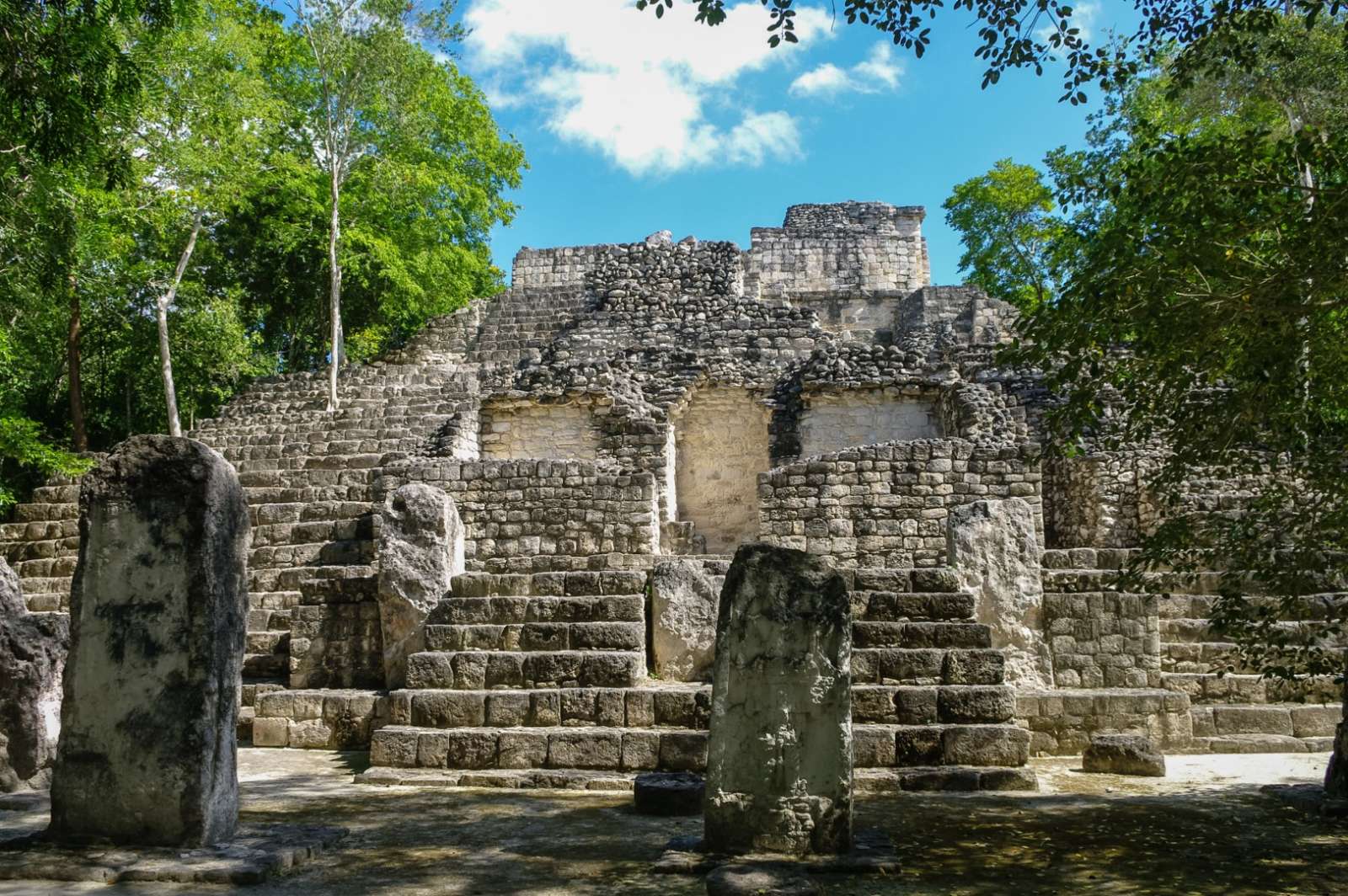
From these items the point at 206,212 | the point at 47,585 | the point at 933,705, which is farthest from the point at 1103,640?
the point at 206,212

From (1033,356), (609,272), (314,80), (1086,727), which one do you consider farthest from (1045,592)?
(314,80)

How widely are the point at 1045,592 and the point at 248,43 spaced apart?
59.1 feet

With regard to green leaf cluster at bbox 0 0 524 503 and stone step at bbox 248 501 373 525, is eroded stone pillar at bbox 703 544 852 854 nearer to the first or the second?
green leaf cluster at bbox 0 0 524 503

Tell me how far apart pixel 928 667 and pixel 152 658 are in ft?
16.2

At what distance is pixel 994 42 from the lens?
5656mm

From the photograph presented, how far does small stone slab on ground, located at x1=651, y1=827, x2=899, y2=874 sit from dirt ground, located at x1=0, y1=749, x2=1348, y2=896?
91 mm

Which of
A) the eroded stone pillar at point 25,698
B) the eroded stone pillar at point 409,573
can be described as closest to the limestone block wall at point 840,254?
the eroded stone pillar at point 409,573

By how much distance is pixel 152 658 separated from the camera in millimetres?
4410

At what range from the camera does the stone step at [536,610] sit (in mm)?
7855

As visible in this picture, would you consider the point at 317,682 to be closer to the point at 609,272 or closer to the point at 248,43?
the point at 609,272

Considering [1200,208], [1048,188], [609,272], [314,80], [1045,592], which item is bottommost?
[1045,592]

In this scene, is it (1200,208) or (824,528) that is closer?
(1200,208)

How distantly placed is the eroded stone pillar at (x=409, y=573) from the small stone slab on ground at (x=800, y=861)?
159 inches

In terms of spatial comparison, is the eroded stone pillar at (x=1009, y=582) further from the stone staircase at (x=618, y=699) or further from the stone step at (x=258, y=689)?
the stone step at (x=258, y=689)
